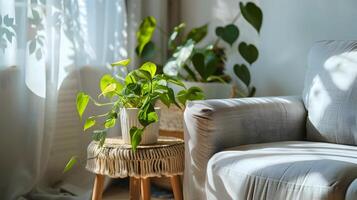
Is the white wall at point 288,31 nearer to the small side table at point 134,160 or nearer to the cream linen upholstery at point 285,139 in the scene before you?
the cream linen upholstery at point 285,139

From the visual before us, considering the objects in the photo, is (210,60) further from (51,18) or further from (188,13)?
(51,18)

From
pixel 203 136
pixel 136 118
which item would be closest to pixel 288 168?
pixel 203 136

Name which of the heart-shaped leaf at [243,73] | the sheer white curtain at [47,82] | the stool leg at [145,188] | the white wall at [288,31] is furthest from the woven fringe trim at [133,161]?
the white wall at [288,31]

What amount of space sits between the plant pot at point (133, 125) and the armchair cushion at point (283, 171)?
0.32 metres

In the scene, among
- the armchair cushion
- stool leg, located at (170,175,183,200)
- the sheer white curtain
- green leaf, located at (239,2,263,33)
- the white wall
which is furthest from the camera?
green leaf, located at (239,2,263,33)

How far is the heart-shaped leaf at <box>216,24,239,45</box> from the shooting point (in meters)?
2.54

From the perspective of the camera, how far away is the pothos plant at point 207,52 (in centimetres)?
241

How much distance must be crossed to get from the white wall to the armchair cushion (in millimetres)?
737

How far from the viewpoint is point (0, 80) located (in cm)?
212

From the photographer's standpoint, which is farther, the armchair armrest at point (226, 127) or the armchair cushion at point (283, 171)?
the armchair armrest at point (226, 127)

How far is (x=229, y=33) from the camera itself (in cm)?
254

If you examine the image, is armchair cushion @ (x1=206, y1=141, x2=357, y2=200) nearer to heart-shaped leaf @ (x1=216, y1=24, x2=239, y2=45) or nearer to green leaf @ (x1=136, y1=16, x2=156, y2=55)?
heart-shaped leaf @ (x1=216, y1=24, x2=239, y2=45)

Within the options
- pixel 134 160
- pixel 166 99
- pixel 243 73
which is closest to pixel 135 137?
pixel 134 160

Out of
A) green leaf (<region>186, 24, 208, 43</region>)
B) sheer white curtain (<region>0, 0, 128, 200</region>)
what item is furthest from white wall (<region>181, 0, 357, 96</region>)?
sheer white curtain (<region>0, 0, 128, 200</region>)
